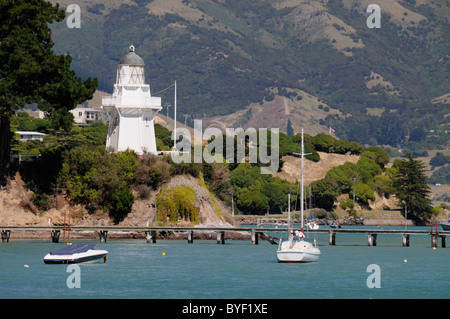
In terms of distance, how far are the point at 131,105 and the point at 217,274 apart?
1636 inches

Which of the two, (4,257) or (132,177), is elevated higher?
(132,177)

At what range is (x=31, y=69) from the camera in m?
87.2

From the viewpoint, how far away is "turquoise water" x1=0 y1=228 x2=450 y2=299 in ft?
192

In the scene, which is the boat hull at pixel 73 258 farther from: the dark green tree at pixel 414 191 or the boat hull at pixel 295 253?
the dark green tree at pixel 414 191

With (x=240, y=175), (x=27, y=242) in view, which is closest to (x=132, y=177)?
(x=27, y=242)

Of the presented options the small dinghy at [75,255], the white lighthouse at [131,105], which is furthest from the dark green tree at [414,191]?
the small dinghy at [75,255]

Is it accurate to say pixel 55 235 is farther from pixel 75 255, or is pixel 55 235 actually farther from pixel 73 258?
pixel 73 258

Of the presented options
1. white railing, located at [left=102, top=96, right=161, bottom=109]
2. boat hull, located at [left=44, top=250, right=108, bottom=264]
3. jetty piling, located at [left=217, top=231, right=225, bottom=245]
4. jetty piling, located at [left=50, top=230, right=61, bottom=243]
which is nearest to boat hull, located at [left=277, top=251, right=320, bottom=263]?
boat hull, located at [left=44, top=250, right=108, bottom=264]

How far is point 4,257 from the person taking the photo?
255 feet
